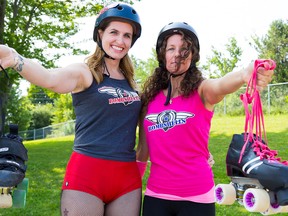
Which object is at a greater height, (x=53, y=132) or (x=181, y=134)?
(x=181, y=134)

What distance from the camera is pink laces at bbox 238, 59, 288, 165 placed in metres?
2.62

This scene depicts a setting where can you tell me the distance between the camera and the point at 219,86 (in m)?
3.03

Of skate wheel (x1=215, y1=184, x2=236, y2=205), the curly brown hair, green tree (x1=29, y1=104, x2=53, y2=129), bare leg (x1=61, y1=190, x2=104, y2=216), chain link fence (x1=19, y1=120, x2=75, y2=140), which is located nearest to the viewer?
skate wheel (x1=215, y1=184, x2=236, y2=205)

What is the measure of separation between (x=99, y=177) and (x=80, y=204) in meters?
0.24

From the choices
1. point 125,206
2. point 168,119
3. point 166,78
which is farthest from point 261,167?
point 166,78

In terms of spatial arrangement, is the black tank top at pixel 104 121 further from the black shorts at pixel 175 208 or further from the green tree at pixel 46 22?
the green tree at pixel 46 22

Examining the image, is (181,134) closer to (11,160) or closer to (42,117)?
(11,160)

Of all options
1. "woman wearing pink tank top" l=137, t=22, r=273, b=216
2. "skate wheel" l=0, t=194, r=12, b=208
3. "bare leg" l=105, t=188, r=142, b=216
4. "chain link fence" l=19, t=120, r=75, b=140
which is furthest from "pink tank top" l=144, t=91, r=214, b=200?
"chain link fence" l=19, t=120, r=75, b=140

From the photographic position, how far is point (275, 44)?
43688 millimetres

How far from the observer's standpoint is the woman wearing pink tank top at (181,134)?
319 centimetres

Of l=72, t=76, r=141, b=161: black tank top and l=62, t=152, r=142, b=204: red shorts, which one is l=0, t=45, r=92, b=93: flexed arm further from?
l=62, t=152, r=142, b=204: red shorts

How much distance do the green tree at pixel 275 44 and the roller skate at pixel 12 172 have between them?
135 ft

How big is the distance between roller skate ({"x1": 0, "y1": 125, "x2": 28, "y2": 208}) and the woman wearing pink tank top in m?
0.96

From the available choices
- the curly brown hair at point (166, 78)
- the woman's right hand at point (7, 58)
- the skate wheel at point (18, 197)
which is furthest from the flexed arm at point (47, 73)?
the skate wheel at point (18, 197)
